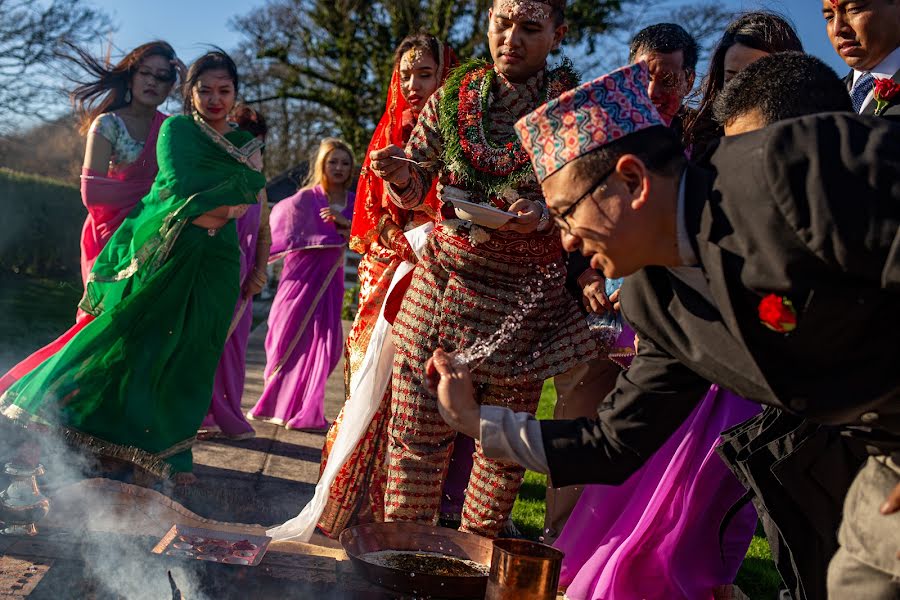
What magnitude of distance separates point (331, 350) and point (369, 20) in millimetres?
15009

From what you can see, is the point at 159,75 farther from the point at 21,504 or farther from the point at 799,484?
the point at 799,484

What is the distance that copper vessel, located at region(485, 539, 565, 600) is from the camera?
8.37ft

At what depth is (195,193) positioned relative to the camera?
15.7 ft

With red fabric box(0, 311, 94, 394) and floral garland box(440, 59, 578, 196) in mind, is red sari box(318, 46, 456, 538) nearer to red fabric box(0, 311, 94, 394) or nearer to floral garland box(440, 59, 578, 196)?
floral garland box(440, 59, 578, 196)

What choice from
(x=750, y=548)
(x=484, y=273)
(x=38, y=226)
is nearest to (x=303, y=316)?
(x=750, y=548)

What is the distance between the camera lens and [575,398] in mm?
3818

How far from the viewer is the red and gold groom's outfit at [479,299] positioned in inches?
132

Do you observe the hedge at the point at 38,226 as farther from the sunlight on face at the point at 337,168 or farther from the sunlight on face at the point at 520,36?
the sunlight on face at the point at 520,36

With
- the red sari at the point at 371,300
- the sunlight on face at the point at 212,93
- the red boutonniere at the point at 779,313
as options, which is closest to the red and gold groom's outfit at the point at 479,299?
the red sari at the point at 371,300

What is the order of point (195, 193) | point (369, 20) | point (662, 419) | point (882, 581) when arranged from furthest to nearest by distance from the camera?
point (369, 20) < point (195, 193) < point (662, 419) < point (882, 581)

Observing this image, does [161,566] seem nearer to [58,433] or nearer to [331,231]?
[58,433]

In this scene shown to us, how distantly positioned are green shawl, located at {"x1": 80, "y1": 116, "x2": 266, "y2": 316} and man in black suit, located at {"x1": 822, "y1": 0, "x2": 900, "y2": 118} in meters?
3.07

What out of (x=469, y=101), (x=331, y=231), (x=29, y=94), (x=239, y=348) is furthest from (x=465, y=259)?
(x=29, y=94)

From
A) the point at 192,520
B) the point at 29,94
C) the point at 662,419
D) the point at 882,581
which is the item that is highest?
the point at 29,94
